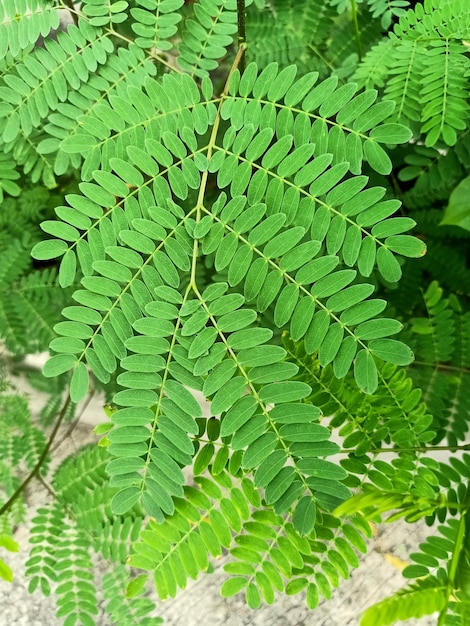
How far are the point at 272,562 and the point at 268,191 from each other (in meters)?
0.58

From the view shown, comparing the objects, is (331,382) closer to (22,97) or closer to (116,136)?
(116,136)

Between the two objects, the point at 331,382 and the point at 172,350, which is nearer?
the point at 172,350

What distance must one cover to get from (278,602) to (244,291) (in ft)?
2.92

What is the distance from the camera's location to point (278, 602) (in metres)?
1.27

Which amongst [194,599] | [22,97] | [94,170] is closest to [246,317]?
[94,170]

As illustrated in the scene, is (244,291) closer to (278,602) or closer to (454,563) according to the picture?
(454,563)

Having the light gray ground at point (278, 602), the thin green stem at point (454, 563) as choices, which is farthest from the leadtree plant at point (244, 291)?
the light gray ground at point (278, 602)

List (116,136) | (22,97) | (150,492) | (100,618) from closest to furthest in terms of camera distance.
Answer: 1. (150,492)
2. (116,136)
3. (22,97)
4. (100,618)

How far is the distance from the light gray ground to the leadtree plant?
275mm

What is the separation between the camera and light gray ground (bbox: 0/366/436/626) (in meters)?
1.27

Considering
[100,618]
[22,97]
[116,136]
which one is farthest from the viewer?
[100,618]

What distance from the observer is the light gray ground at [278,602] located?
127 cm

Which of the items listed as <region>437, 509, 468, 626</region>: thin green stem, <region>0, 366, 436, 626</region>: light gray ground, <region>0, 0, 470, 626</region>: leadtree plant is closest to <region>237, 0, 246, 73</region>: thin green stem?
<region>0, 0, 470, 626</region>: leadtree plant

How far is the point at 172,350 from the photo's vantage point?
2.41 ft
